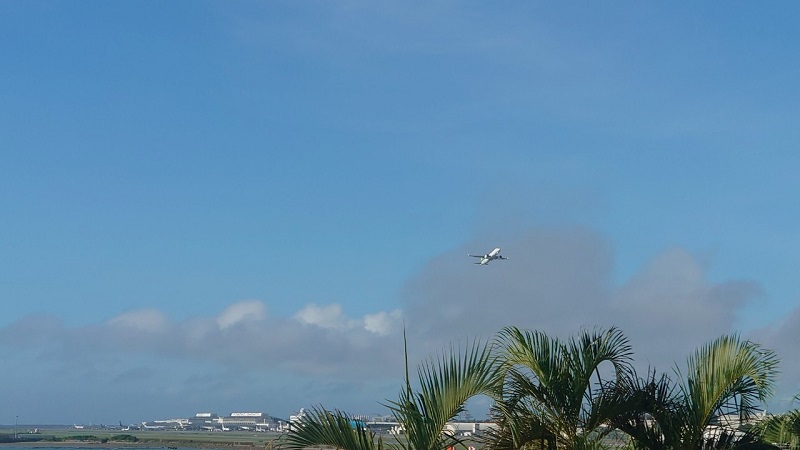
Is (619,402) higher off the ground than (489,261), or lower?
lower

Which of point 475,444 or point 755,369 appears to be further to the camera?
point 755,369

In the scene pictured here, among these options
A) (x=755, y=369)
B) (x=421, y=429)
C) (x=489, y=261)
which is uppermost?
(x=489, y=261)

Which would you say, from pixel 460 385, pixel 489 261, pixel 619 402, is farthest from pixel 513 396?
Result: pixel 489 261

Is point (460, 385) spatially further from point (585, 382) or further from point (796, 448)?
point (796, 448)

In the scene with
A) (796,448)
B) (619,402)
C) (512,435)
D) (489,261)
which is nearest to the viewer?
(512,435)

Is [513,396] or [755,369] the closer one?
[513,396]

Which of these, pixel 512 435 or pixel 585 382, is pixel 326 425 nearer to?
pixel 512 435

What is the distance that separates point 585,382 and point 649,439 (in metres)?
1.33

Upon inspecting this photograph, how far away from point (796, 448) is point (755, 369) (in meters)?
3.10

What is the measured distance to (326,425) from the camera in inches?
334

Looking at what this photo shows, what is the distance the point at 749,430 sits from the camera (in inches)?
464

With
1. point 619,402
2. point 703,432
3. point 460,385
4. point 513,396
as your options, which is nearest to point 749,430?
point 703,432

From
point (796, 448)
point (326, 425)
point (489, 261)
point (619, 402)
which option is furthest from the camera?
point (489, 261)

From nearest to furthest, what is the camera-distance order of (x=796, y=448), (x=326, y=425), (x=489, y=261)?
(x=326, y=425) < (x=796, y=448) < (x=489, y=261)
